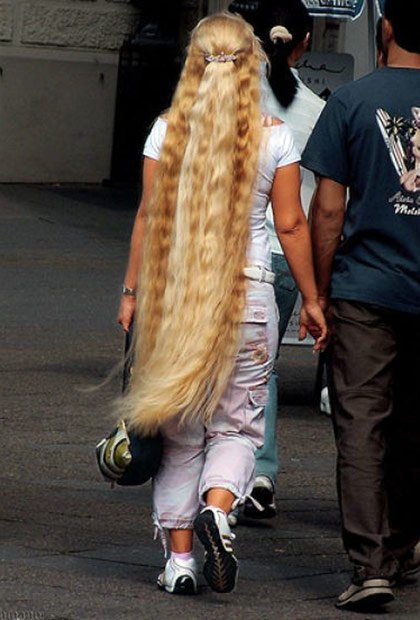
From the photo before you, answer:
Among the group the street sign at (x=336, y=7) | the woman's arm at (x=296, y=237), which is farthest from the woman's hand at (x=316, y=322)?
the street sign at (x=336, y=7)

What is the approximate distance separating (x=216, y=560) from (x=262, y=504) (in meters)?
1.43

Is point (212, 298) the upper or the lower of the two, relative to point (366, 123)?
lower

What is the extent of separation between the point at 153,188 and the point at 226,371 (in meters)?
0.63

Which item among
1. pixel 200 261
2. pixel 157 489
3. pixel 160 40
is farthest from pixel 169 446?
pixel 160 40

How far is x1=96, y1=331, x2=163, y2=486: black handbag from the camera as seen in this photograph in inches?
232

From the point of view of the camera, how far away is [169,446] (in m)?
5.99

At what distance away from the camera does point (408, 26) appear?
232 inches

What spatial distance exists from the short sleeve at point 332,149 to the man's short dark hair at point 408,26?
0.28m

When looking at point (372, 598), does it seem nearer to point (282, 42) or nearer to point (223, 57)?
point (223, 57)

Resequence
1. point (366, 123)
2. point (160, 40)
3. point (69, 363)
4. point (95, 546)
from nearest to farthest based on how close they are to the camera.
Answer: point (366, 123) → point (95, 546) → point (69, 363) → point (160, 40)

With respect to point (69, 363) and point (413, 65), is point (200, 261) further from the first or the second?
point (69, 363)

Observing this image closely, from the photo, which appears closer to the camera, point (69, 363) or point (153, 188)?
point (153, 188)

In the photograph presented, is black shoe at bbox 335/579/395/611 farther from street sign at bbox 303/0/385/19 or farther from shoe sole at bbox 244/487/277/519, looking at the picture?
street sign at bbox 303/0/385/19

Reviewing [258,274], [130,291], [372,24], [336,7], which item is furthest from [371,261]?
[336,7]
